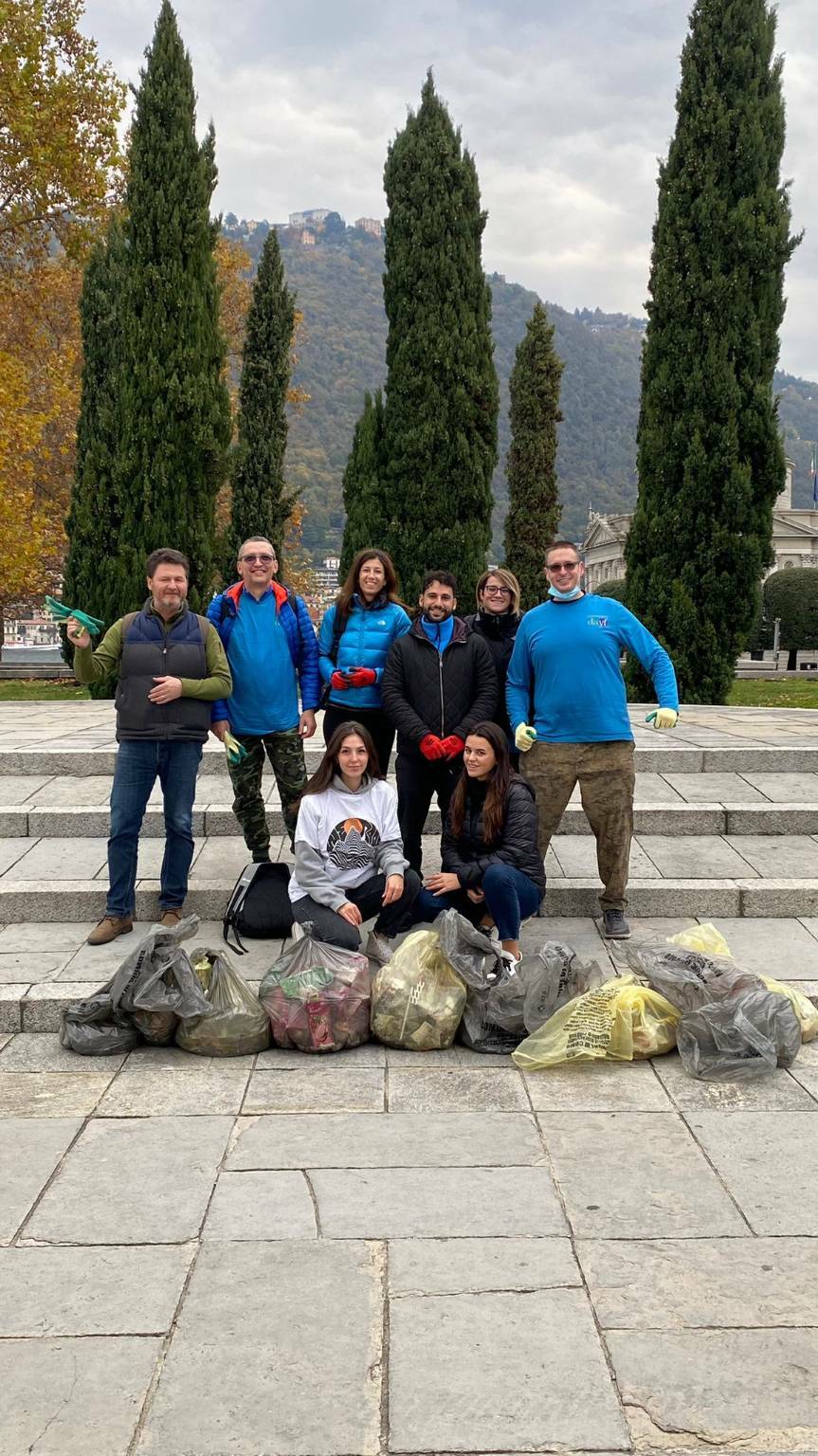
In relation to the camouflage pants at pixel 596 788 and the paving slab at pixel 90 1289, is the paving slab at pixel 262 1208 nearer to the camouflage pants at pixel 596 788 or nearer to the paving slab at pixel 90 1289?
the paving slab at pixel 90 1289

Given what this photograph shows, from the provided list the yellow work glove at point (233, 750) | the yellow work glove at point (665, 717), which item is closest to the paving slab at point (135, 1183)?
the yellow work glove at point (233, 750)

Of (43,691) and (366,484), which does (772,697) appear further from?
(43,691)

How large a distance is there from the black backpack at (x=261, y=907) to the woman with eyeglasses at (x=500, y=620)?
4.45ft

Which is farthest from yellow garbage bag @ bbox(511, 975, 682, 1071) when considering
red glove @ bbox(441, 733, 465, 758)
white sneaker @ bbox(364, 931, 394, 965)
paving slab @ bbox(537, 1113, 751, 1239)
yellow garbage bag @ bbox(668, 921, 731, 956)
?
red glove @ bbox(441, 733, 465, 758)

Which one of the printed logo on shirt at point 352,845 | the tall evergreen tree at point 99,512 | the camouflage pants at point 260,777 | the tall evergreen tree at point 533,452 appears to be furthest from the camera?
the tall evergreen tree at point 533,452

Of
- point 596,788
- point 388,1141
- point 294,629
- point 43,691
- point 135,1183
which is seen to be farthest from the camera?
point 43,691

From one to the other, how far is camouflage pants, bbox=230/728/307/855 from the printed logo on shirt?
2.47 feet

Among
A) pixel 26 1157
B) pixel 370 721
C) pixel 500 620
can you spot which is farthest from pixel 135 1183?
pixel 500 620

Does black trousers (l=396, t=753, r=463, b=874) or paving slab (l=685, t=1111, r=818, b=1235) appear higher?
black trousers (l=396, t=753, r=463, b=874)

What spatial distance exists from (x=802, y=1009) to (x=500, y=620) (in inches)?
95.3

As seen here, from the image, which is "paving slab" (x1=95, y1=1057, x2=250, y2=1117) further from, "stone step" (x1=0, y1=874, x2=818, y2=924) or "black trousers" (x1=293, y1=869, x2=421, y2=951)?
"stone step" (x1=0, y1=874, x2=818, y2=924)

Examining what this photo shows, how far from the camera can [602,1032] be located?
15.1 feet

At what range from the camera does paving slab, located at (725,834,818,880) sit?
670cm

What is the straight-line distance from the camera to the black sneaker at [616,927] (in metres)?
5.89
